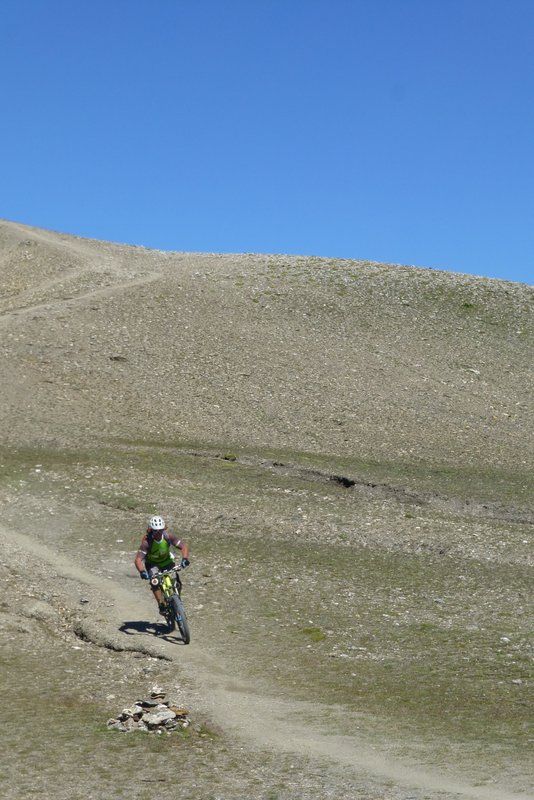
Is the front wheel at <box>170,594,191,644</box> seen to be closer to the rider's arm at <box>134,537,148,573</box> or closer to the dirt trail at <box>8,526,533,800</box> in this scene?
the dirt trail at <box>8,526,533,800</box>

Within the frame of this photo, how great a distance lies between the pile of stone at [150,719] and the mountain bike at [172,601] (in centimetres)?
489

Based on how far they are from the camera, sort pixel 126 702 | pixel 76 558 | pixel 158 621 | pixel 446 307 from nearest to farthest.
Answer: pixel 126 702 < pixel 158 621 < pixel 76 558 < pixel 446 307

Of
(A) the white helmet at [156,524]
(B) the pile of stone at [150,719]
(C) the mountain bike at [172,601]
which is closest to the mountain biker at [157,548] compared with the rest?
(A) the white helmet at [156,524]

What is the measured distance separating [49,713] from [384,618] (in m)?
9.14

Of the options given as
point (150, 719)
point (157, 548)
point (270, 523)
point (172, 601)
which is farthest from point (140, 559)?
point (270, 523)

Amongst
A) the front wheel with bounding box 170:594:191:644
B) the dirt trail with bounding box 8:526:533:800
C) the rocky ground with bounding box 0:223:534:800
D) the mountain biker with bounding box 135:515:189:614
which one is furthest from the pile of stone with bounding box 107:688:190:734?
the mountain biker with bounding box 135:515:189:614

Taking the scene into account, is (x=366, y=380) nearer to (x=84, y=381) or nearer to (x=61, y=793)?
(x=84, y=381)

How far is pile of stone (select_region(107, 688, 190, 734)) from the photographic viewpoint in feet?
45.8

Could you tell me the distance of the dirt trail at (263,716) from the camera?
12.3 m

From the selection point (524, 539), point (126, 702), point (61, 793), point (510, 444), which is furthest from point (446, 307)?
point (61, 793)

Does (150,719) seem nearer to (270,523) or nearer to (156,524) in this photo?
(156,524)

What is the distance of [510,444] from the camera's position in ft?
145

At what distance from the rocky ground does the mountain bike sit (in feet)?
1.22

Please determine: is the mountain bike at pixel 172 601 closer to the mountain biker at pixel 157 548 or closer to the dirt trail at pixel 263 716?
the mountain biker at pixel 157 548
